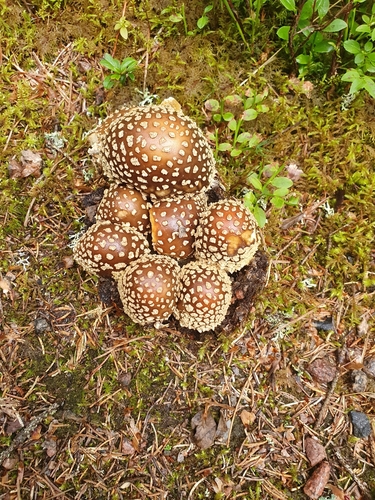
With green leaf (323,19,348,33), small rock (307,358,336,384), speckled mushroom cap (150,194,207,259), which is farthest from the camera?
small rock (307,358,336,384)

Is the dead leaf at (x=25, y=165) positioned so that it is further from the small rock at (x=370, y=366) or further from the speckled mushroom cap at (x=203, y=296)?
the small rock at (x=370, y=366)

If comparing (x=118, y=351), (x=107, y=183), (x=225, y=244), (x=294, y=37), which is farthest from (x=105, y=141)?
(x=294, y=37)

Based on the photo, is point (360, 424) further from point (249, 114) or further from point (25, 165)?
point (25, 165)

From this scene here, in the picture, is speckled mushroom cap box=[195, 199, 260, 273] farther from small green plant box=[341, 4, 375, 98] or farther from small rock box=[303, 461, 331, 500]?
small rock box=[303, 461, 331, 500]

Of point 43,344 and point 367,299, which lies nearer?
point 43,344

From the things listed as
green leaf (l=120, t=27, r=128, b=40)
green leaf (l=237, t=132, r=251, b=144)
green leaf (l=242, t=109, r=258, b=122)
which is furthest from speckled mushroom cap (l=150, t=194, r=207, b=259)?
green leaf (l=120, t=27, r=128, b=40)

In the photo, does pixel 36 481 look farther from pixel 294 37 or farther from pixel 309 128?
pixel 294 37
